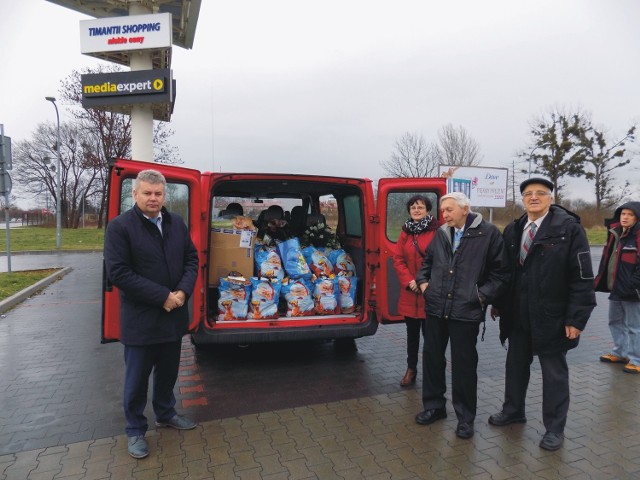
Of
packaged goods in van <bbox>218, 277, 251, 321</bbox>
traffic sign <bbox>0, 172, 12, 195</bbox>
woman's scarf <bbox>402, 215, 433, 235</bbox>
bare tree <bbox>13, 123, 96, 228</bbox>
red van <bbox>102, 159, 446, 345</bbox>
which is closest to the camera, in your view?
red van <bbox>102, 159, 446, 345</bbox>

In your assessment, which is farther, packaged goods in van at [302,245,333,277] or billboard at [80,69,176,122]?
billboard at [80,69,176,122]

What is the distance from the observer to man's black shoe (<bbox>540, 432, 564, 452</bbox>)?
302 centimetres

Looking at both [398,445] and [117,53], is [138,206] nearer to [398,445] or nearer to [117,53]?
[398,445]

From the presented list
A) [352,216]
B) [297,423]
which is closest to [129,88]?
[352,216]

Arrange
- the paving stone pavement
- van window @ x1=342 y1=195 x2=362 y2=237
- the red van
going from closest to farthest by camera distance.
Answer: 1. the paving stone pavement
2. the red van
3. van window @ x1=342 y1=195 x2=362 y2=237

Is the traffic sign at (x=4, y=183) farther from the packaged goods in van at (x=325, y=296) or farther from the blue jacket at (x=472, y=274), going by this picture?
the blue jacket at (x=472, y=274)

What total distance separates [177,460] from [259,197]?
380 cm

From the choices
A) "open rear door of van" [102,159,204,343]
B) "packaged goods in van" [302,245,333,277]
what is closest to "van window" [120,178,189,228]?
"open rear door of van" [102,159,204,343]

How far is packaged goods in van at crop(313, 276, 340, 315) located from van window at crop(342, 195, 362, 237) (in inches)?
38.5

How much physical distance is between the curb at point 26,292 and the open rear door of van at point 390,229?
6.81 metres

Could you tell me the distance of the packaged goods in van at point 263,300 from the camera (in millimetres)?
4266

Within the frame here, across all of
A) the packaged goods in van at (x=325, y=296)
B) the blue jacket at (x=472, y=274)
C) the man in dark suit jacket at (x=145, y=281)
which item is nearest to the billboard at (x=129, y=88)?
the packaged goods in van at (x=325, y=296)

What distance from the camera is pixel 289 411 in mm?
3629

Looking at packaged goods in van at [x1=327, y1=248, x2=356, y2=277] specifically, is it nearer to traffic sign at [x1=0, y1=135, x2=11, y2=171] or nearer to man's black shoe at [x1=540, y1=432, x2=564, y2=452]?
man's black shoe at [x1=540, y1=432, x2=564, y2=452]
